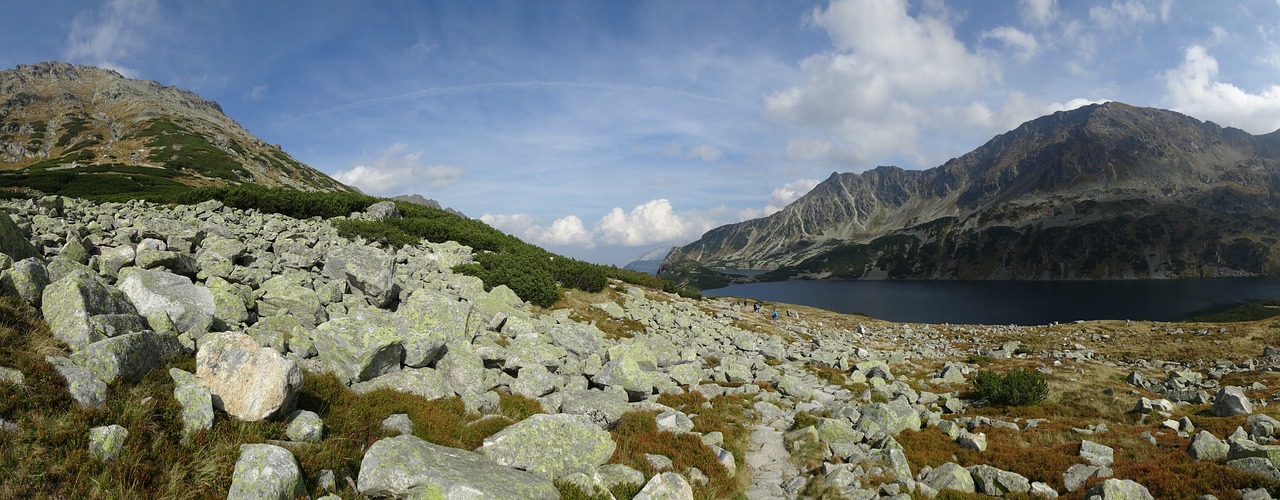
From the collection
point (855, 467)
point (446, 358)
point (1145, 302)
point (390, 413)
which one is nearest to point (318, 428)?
point (390, 413)

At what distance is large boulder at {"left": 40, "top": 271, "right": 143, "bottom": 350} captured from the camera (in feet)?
27.8

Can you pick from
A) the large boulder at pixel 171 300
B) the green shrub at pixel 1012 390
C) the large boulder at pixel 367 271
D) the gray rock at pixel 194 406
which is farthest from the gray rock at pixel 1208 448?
the large boulder at pixel 367 271

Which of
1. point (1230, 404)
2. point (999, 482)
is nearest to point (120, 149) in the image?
point (999, 482)

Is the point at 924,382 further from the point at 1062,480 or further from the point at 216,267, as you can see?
the point at 216,267

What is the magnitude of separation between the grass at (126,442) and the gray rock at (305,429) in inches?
6.2

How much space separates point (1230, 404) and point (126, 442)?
32121 millimetres

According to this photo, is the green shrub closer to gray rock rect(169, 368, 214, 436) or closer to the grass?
the grass

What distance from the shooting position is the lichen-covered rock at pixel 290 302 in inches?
628

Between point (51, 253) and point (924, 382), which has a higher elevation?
point (51, 253)

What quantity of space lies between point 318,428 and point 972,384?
1237 inches

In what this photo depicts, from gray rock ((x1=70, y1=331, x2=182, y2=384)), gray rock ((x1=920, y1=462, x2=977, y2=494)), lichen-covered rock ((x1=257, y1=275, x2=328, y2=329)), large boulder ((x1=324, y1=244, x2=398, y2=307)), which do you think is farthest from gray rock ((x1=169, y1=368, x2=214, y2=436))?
gray rock ((x1=920, y1=462, x2=977, y2=494))

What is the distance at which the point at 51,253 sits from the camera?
15789 millimetres

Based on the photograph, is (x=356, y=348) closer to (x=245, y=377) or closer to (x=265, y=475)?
(x=245, y=377)

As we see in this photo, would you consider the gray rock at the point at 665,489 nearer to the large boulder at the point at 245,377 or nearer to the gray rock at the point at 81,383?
the large boulder at the point at 245,377
